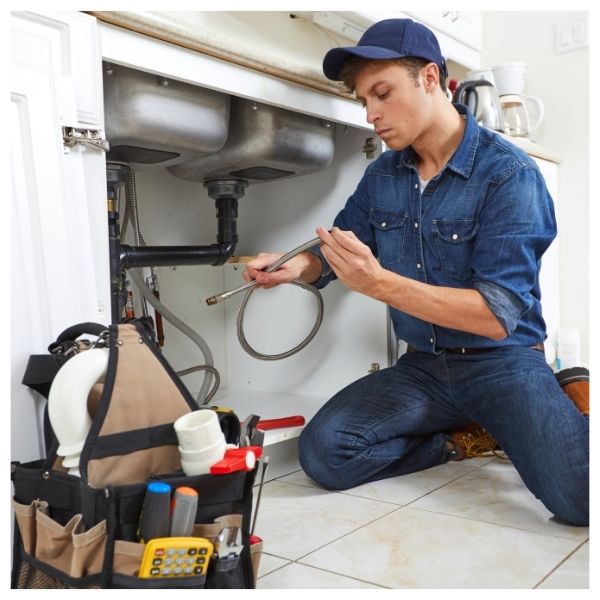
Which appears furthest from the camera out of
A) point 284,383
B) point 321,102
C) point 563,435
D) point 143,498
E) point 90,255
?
point 284,383

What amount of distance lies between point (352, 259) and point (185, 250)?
24.3 inches

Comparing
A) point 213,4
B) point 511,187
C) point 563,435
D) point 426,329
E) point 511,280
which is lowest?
point 563,435

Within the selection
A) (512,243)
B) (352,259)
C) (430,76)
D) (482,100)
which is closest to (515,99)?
(482,100)

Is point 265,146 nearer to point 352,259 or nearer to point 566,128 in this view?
point 352,259

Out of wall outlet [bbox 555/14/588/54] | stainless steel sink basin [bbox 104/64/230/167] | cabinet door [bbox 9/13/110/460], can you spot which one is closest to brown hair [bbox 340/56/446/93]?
stainless steel sink basin [bbox 104/64/230/167]

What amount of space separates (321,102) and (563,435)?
89cm

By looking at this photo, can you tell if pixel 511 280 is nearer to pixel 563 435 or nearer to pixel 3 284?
pixel 563 435

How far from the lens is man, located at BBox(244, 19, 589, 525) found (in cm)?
130

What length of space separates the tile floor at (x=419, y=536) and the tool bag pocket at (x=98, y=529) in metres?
0.19

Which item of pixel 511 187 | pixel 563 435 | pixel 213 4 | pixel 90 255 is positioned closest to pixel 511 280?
pixel 511 187

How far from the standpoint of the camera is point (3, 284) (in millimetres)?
946

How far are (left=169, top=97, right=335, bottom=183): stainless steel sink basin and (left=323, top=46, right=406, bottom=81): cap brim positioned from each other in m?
0.20

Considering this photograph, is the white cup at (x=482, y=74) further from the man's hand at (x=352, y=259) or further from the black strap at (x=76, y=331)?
the black strap at (x=76, y=331)

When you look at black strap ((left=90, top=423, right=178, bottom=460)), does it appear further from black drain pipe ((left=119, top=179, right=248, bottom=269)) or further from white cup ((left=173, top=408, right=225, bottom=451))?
black drain pipe ((left=119, top=179, right=248, bottom=269))
